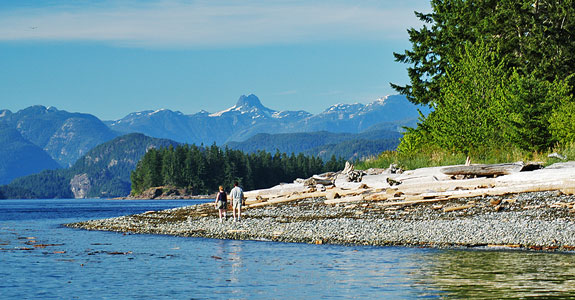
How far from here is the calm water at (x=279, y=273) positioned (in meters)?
19.0

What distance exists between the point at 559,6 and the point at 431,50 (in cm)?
1436

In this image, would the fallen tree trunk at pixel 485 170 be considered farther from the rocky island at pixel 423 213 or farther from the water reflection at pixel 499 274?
the water reflection at pixel 499 274

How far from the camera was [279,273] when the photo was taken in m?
22.9

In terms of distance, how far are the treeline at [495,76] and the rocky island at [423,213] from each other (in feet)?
33.3

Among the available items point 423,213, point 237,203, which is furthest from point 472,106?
point 237,203

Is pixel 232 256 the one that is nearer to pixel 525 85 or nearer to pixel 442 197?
pixel 442 197

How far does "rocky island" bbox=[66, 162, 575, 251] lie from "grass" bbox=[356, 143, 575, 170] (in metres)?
4.14

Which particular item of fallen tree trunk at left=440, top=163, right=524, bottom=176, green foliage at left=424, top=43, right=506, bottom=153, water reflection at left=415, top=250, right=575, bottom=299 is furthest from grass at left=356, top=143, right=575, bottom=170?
water reflection at left=415, top=250, right=575, bottom=299

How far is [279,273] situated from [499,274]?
281 inches

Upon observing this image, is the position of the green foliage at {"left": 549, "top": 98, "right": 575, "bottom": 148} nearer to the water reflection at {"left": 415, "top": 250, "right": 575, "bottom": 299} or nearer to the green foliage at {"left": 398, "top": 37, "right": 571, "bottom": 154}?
the green foliage at {"left": 398, "top": 37, "right": 571, "bottom": 154}

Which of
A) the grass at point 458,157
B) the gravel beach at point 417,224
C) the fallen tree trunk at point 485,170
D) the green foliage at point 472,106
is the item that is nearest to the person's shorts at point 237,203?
the gravel beach at point 417,224

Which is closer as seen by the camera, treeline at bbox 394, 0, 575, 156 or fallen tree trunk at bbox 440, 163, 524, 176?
fallen tree trunk at bbox 440, 163, 524, 176

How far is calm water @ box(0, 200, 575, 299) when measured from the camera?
19.0 meters

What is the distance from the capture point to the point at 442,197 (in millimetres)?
36969
